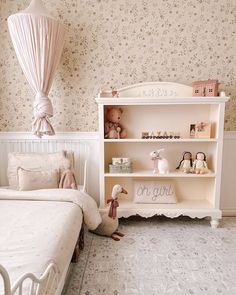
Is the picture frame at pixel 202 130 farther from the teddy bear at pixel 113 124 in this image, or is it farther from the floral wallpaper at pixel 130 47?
the teddy bear at pixel 113 124

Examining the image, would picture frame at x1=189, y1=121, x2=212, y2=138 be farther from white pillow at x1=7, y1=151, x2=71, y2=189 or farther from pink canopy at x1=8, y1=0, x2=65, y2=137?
pink canopy at x1=8, y1=0, x2=65, y2=137

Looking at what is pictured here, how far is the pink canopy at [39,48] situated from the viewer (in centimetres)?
228

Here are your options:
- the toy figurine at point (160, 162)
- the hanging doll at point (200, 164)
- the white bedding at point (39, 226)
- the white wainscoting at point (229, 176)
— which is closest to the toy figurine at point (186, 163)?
the hanging doll at point (200, 164)

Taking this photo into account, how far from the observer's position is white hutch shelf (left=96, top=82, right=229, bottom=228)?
2465mm

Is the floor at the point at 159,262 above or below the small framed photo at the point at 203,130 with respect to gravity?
below

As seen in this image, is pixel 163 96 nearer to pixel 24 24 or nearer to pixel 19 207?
pixel 24 24

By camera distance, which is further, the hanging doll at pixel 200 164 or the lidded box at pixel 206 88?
the hanging doll at pixel 200 164

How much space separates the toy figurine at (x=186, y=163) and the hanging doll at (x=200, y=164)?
0.05 metres

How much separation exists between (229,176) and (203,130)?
0.68 m

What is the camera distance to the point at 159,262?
6.47ft

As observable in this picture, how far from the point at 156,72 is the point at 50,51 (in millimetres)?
1092

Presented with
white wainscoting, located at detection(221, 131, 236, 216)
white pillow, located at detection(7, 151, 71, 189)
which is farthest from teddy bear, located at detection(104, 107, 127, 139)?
white wainscoting, located at detection(221, 131, 236, 216)

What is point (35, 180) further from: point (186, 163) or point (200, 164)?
point (200, 164)

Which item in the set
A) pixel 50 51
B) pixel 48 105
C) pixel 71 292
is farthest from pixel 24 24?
pixel 71 292
